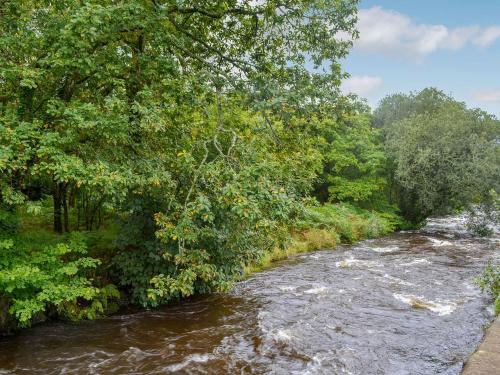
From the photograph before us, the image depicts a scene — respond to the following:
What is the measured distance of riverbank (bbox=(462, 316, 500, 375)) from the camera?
14.7ft

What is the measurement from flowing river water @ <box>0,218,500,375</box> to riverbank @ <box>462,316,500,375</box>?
8.41 ft

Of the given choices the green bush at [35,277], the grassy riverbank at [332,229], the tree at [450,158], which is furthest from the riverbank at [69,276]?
the tree at [450,158]

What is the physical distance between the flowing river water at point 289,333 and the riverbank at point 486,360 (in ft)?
8.41

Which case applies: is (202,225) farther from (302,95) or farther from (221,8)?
(221,8)

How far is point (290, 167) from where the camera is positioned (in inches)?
331

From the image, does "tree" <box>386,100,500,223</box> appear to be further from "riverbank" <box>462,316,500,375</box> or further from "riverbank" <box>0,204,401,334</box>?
"riverbank" <box>462,316,500,375</box>

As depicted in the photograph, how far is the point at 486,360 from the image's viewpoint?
4727 mm

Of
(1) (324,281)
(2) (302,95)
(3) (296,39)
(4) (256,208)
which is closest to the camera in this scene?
(4) (256,208)

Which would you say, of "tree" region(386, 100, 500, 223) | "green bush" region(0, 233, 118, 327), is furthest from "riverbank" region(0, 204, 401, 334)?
"tree" region(386, 100, 500, 223)

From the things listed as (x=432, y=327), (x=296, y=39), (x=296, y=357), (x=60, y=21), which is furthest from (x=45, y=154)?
(x=432, y=327)

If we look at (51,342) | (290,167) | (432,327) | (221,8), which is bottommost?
(432,327)

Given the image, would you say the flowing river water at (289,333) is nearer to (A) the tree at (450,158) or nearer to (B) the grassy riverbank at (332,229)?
(B) the grassy riverbank at (332,229)

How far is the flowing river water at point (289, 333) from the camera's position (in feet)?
25.3

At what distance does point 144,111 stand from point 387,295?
29.0 feet
